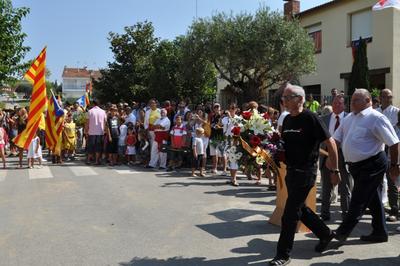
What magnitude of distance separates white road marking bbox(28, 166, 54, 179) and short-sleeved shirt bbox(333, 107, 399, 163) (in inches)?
332

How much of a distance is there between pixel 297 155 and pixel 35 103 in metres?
10.4

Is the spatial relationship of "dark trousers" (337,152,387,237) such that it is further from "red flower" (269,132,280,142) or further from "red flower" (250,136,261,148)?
"red flower" (250,136,261,148)

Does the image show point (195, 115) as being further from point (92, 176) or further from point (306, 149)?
point (306, 149)

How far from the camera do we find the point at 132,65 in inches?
1087

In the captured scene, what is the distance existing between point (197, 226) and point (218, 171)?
6368 millimetres

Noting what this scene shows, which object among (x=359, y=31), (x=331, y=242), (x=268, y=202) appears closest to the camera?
(x=331, y=242)

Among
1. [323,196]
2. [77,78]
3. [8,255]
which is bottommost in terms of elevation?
[8,255]

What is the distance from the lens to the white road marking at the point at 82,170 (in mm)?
12502

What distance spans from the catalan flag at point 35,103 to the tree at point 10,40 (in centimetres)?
635

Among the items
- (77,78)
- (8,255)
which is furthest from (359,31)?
(77,78)

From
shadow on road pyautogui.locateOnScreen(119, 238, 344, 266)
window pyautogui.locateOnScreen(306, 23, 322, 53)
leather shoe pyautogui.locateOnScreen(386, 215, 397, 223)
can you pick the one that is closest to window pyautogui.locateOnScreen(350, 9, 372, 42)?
window pyautogui.locateOnScreen(306, 23, 322, 53)

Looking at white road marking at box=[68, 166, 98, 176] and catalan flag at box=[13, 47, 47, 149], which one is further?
catalan flag at box=[13, 47, 47, 149]

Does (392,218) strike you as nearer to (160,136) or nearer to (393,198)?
(393,198)

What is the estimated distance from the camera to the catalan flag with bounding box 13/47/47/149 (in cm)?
1334
